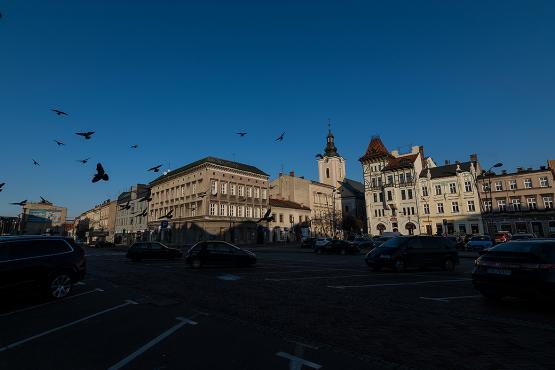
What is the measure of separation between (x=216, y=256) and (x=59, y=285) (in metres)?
9.22

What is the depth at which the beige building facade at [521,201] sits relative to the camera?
4822 centimetres

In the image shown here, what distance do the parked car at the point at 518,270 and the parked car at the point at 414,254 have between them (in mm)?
6703

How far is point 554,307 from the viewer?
7.61m

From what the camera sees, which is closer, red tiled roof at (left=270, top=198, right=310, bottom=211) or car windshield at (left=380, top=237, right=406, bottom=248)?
car windshield at (left=380, top=237, right=406, bottom=248)

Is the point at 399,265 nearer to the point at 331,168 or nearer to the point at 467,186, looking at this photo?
the point at 467,186

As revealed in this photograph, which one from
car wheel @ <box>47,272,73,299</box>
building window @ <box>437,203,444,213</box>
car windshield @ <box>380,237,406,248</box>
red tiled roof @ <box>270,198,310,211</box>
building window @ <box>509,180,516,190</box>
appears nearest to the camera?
car wheel @ <box>47,272,73,299</box>

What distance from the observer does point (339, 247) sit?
33531 mm

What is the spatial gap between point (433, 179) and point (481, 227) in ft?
37.6

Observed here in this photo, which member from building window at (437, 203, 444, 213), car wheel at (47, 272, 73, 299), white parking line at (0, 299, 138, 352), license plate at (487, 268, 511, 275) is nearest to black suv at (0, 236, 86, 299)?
car wheel at (47, 272, 73, 299)

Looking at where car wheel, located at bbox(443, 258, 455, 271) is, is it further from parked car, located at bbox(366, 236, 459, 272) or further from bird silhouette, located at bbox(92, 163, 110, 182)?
bird silhouette, located at bbox(92, 163, 110, 182)

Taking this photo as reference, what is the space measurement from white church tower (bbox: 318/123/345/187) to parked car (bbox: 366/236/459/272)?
228ft

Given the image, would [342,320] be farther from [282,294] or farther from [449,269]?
[449,269]

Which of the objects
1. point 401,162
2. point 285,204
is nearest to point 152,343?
point 401,162

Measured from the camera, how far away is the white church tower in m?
85.2
